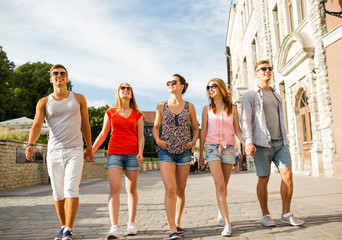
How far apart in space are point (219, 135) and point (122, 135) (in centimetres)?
126

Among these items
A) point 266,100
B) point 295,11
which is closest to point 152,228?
point 266,100

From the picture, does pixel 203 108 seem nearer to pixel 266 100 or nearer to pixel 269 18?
pixel 266 100

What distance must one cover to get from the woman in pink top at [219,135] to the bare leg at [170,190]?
529 mm

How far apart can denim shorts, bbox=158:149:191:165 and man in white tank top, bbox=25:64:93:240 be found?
976 mm

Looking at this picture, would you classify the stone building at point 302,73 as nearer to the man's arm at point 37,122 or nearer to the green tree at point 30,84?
the man's arm at point 37,122

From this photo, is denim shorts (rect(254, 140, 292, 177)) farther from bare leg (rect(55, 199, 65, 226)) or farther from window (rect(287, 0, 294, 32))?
window (rect(287, 0, 294, 32))

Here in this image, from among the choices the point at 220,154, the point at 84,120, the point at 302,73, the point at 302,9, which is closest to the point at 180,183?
the point at 220,154

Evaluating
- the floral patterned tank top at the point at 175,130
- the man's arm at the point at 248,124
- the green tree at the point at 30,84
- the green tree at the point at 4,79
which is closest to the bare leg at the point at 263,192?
the man's arm at the point at 248,124

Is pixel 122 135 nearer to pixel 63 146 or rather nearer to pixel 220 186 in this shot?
pixel 63 146

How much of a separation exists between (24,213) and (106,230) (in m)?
2.86

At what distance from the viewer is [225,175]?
14.4ft

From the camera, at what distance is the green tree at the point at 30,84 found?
145 feet

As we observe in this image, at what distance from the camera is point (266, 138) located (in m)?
4.47

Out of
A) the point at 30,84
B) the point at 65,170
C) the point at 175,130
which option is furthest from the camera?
the point at 30,84
